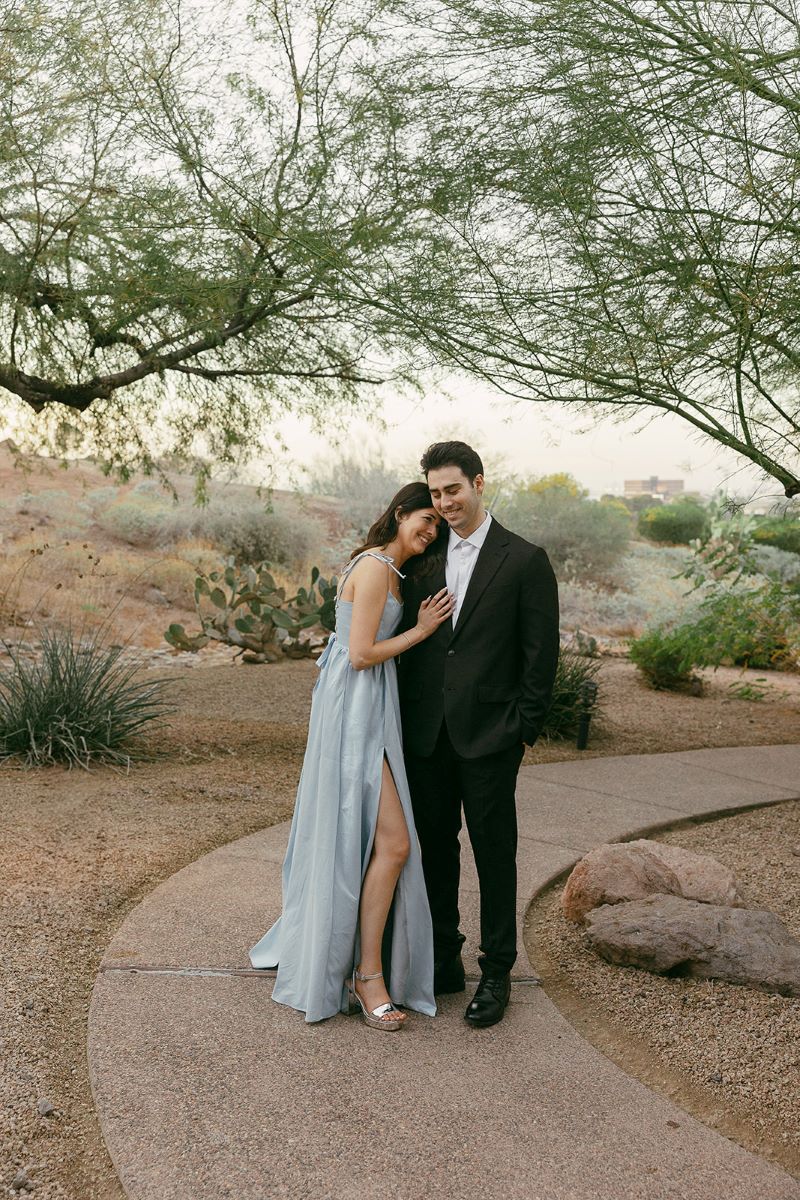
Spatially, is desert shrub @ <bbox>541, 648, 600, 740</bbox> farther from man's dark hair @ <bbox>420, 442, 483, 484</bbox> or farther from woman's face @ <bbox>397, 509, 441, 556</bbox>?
man's dark hair @ <bbox>420, 442, 483, 484</bbox>

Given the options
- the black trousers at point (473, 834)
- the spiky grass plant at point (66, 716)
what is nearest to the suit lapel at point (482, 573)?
the black trousers at point (473, 834)

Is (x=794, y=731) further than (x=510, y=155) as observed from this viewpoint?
Yes

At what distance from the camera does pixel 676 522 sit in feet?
90.8

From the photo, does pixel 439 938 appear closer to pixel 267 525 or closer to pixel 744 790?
pixel 744 790

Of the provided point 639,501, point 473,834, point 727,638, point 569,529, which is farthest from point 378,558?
point 639,501

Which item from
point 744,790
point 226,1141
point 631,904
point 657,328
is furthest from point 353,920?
point 744,790

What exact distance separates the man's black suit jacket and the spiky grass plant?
3902 mm

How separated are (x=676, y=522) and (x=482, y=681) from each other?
25115 mm

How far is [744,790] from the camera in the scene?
7.24 m

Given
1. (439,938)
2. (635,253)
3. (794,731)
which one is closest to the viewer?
(439,938)

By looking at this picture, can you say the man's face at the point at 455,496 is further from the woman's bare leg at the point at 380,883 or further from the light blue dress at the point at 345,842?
the woman's bare leg at the point at 380,883

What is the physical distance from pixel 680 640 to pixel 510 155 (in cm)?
561

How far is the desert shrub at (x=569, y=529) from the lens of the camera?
2067 centimetres

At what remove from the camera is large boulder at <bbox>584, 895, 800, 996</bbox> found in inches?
155
